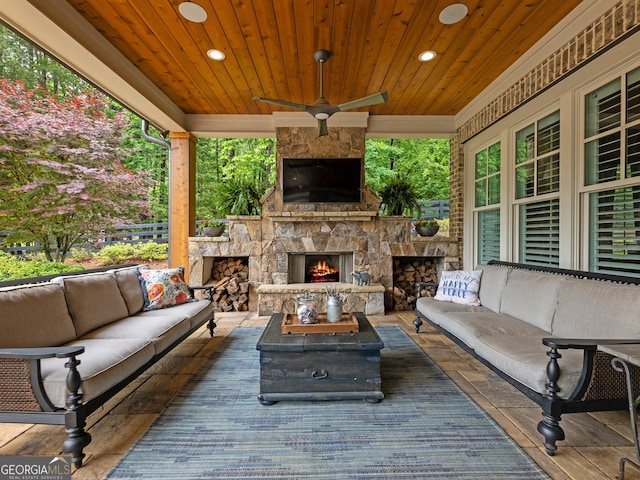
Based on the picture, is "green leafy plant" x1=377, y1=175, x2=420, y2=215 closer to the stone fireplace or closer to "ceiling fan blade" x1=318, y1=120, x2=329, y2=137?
the stone fireplace

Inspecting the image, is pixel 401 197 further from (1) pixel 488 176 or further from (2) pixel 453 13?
(2) pixel 453 13

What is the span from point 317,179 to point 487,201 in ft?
7.81

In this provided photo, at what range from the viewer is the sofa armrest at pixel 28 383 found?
150 cm

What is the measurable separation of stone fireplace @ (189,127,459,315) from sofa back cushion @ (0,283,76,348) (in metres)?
2.48

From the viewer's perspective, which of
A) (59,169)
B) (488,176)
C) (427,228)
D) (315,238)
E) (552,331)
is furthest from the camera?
(427,228)

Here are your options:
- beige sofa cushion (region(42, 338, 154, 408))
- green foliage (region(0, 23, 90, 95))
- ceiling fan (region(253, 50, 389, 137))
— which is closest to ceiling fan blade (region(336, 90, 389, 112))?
ceiling fan (region(253, 50, 389, 137))

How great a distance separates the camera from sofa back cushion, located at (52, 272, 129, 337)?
2.29 m

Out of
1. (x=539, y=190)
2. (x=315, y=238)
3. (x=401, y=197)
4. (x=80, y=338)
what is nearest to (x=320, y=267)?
(x=315, y=238)

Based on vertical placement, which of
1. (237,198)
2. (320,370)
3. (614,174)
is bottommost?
(320,370)

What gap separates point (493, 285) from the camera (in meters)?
3.17

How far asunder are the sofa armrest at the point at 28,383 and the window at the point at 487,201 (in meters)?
4.30

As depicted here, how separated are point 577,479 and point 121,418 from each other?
2510mm

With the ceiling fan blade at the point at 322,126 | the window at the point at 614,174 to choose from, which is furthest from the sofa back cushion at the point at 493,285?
the ceiling fan blade at the point at 322,126

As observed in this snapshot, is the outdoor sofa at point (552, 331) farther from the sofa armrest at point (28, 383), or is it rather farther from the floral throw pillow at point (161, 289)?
the floral throw pillow at point (161, 289)
